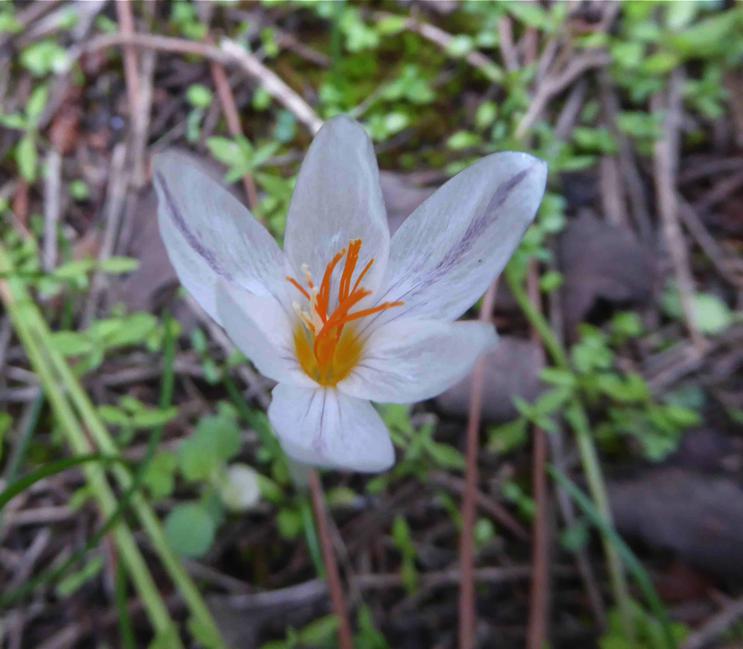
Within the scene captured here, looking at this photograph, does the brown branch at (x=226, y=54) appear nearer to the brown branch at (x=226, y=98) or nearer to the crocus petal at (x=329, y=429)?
the brown branch at (x=226, y=98)

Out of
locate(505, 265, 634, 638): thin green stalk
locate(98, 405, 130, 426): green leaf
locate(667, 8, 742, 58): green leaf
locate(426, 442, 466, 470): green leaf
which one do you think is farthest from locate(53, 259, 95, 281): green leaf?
locate(667, 8, 742, 58): green leaf

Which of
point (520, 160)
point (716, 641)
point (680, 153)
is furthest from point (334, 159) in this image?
point (680, 153)

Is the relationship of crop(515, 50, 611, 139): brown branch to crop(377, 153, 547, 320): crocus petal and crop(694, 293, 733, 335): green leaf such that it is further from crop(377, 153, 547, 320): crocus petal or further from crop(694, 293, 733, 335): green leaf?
crop(377, 153, 547, 320): crocus petal

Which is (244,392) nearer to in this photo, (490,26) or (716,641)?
(716,641)

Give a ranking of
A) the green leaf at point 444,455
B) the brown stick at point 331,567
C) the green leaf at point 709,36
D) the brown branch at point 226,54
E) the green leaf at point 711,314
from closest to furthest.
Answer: the brown stick at point 331,567 → the green leaf at point 444,455 → the green leaf at point 711,314 → the brown branch at point 226,54 → the green leaf at point 709,36

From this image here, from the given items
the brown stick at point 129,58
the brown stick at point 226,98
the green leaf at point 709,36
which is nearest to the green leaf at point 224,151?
the brown stick at point 226,98

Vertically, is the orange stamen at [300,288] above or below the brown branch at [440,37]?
below

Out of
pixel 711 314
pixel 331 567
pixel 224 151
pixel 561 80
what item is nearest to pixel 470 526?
pixel 331 567
